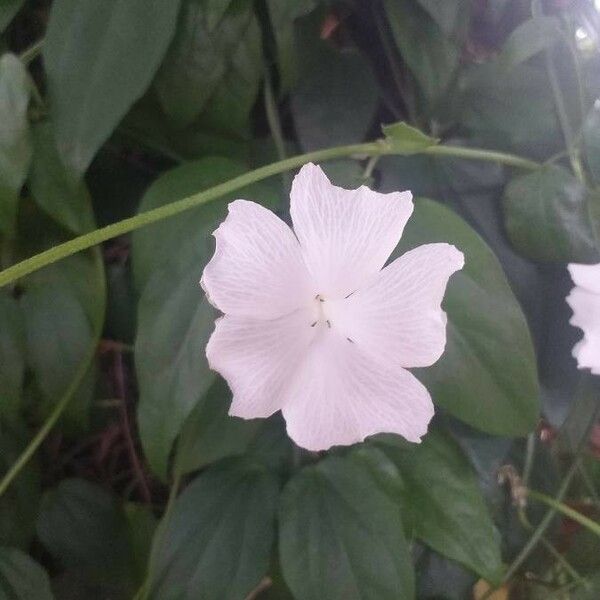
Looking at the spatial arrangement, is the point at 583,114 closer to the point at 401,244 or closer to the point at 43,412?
the point at 401,244

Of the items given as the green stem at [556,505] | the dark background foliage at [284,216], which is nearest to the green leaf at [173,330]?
the dark background foliage at [284,216]

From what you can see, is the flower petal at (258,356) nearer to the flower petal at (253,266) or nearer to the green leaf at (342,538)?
the flower petal at (253,266)

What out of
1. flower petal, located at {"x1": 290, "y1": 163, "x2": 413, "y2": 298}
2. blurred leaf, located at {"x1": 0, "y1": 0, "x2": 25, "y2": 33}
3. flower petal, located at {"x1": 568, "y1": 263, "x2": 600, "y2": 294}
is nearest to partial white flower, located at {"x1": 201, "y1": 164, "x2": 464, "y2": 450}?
flower petal, located at {"x1": 290, "y1": 163, "x2": 413, "y2": 298}

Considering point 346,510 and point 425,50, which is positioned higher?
point 425,50

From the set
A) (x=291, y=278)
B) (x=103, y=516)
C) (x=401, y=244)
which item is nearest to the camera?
(x=291, y=278)

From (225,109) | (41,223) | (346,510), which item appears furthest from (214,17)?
(346,510)

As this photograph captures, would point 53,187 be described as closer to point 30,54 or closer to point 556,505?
point 30,54
